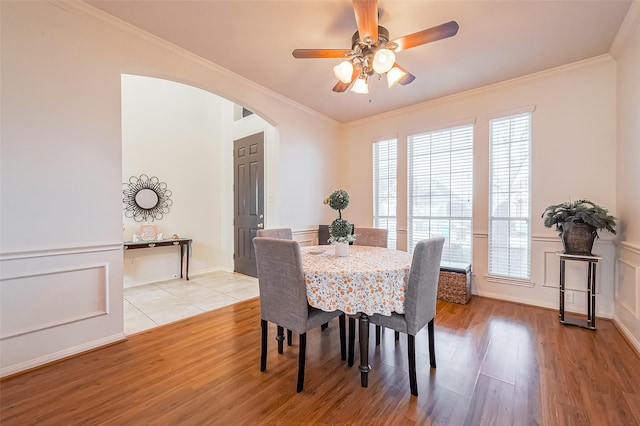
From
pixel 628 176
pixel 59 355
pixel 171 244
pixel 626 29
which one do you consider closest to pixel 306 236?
pixel 171 244

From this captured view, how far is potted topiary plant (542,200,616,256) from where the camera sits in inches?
97.2

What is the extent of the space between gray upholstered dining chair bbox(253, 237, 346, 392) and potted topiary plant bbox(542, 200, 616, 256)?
254 cm

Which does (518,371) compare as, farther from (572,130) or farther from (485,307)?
(572,130)

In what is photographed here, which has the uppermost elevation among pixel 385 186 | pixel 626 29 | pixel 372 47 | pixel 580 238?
pixel 626 29

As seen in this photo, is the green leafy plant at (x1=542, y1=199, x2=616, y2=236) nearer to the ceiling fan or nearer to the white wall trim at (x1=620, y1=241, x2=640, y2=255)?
the white wall trim at (x1=620, y1=241, x2=640, y2=255)

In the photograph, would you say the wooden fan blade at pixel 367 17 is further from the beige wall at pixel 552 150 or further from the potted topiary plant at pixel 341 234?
the beige wall at pixel 552 150

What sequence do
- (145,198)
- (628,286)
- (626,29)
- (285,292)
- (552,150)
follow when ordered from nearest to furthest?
(285,292) < (626,29) < (628,286) < (552,150) < (145,198)

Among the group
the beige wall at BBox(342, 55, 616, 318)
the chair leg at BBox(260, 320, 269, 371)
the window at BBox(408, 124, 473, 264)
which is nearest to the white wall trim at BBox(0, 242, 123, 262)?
the chair leg at BBox(260, 320, 269, 371)

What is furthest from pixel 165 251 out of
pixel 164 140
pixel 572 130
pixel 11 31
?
pixel 572 130

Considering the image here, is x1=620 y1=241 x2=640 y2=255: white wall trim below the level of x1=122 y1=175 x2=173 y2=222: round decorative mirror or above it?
Answer: below

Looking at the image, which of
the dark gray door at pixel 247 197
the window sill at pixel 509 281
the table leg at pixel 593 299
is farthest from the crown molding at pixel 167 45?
the table leg at pixel 593 299

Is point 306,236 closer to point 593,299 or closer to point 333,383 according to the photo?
point 333,383

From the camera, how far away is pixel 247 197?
15.2ft

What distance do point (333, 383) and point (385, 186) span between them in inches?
130
